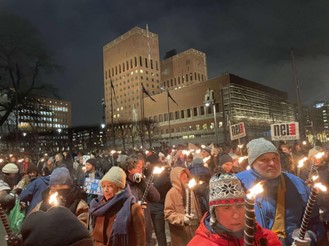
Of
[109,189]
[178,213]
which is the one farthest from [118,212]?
[178,213]

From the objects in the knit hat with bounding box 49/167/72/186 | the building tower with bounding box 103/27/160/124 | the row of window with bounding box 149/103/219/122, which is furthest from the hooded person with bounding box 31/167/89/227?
the building tower with bounding box 103/27/160/124

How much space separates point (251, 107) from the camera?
86500 mm

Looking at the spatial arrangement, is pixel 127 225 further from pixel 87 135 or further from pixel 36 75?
pixel 87 135

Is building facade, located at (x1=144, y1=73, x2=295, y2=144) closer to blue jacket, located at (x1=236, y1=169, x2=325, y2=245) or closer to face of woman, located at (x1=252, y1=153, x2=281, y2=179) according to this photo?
face of woman, located at (x1=252, y1=153, x2=281, y2=179)

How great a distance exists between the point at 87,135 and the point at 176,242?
9351 cm

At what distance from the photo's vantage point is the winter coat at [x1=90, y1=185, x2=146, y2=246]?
12.8ft

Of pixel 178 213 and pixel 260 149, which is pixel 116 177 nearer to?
pixel 178 213

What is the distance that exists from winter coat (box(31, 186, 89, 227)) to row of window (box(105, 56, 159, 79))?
408 feet

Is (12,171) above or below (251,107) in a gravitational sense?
below

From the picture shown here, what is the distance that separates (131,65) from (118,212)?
12792 cm

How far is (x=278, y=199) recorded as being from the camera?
3.14m

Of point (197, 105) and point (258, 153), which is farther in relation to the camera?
point (197, 105)

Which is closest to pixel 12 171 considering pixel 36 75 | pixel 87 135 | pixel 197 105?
pixel 36 75

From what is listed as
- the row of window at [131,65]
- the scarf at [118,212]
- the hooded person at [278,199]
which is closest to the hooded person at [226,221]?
the hooded person at [278,199]
